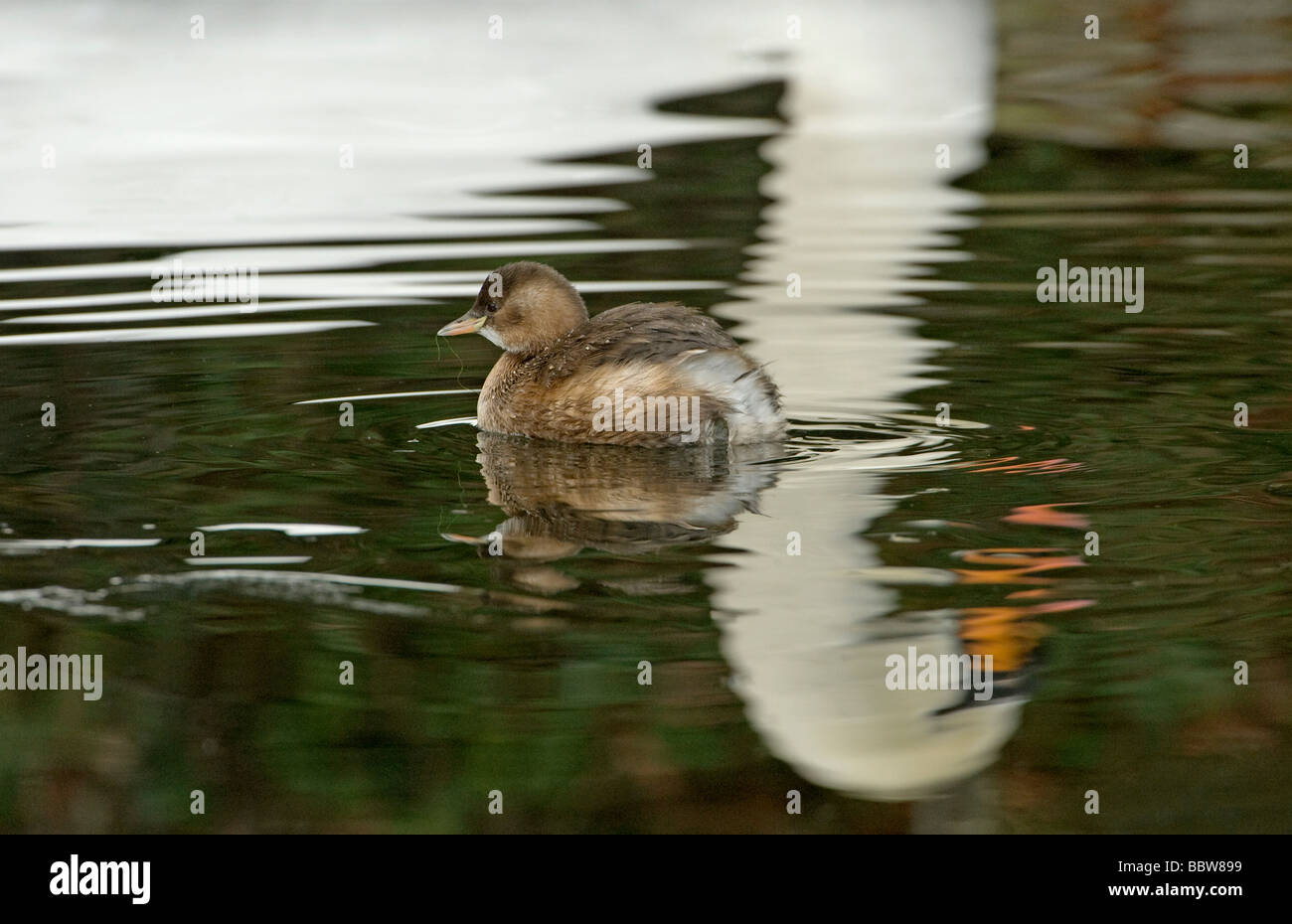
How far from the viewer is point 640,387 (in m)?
6.49

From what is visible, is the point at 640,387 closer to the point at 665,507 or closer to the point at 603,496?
the point at 603,496

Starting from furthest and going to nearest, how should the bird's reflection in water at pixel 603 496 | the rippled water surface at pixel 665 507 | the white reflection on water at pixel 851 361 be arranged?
the bird's reflection in water at pixel 603 496 < the white reflection on water at pixel 851 361 < the rippled water surface at pixel 665 507

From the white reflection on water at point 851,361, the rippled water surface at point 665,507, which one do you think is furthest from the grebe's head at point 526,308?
the white reflection on water at point 851,361

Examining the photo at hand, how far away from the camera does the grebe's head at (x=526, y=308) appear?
7129 millimetres

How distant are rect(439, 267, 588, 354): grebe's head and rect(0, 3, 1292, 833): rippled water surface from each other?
370 millimetres

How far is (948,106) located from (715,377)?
909 cm

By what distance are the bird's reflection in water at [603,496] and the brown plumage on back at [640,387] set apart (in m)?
0.07

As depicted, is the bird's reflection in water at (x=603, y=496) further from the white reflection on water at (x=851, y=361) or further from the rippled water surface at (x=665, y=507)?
the white reflection on water at (x=851, y=361)

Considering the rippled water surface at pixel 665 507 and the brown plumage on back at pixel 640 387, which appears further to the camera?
the brown plumage on back at pixel 640 387

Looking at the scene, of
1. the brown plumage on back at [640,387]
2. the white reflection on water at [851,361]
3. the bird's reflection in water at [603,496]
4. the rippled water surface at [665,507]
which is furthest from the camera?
the brown plumage on back at [640,387]

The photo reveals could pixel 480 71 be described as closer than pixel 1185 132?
No

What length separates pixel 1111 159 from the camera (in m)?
13.3
